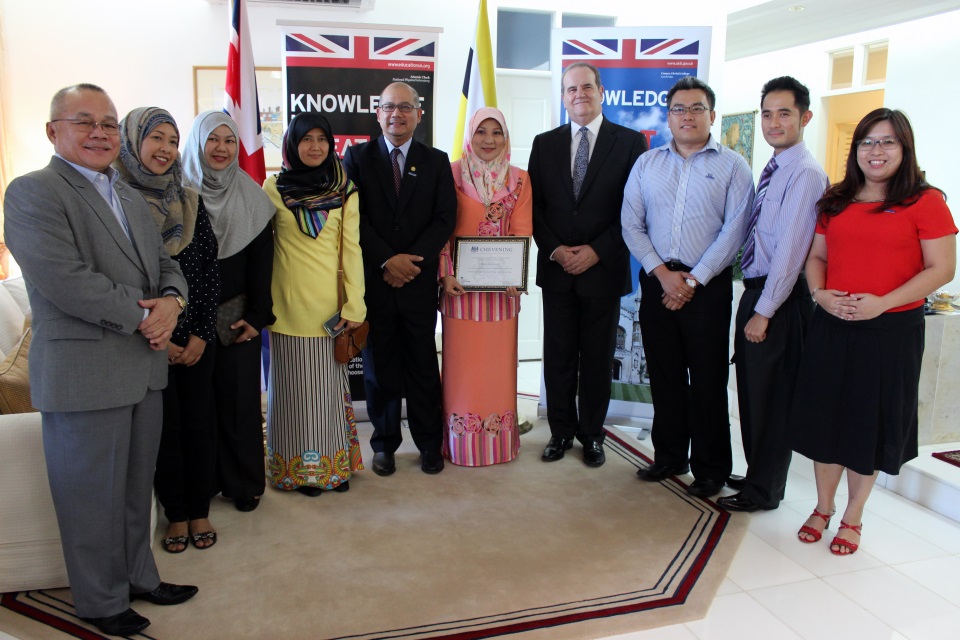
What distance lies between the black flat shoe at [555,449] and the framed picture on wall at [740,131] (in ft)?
23.0

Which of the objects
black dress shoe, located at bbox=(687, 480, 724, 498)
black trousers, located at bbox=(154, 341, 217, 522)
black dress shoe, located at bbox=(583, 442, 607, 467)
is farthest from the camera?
black dress shoe, located at bbox=(583, 442, 607, 467)

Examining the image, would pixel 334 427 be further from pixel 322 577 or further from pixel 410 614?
pixel 410 614

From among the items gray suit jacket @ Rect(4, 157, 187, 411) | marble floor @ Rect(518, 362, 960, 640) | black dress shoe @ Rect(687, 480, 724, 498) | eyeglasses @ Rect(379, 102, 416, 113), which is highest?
eyeglasses @ Rect(379, 102, 416, 113)

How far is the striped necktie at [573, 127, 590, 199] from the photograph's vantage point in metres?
3.45

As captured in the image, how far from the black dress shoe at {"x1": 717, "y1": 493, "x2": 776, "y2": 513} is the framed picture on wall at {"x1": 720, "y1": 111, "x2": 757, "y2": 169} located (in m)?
7.34

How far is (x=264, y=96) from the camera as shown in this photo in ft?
18.2

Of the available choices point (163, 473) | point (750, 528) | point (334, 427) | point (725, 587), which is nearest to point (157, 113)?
point (163, 473)

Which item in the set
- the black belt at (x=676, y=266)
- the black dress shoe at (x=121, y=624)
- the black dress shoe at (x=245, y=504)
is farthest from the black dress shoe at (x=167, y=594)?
the black belt at (x=676, y=266)

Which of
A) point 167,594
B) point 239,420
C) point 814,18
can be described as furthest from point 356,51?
point 814,18

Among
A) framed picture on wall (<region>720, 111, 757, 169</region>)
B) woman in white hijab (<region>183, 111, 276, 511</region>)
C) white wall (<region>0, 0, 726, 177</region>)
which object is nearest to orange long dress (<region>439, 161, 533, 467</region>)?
woman in white hijab (<region>183, 111, 276, 511</region>)

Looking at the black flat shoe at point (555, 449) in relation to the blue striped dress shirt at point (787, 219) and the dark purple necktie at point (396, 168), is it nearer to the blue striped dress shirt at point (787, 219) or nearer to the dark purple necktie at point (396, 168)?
the blue striped dress shirt at point (787, 219)

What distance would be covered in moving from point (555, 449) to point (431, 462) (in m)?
0.65

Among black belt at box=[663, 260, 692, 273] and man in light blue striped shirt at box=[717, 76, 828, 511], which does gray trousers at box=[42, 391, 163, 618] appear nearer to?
black belt at box=[663, 260, 692, 273]

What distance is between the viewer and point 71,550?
6.85 feet
